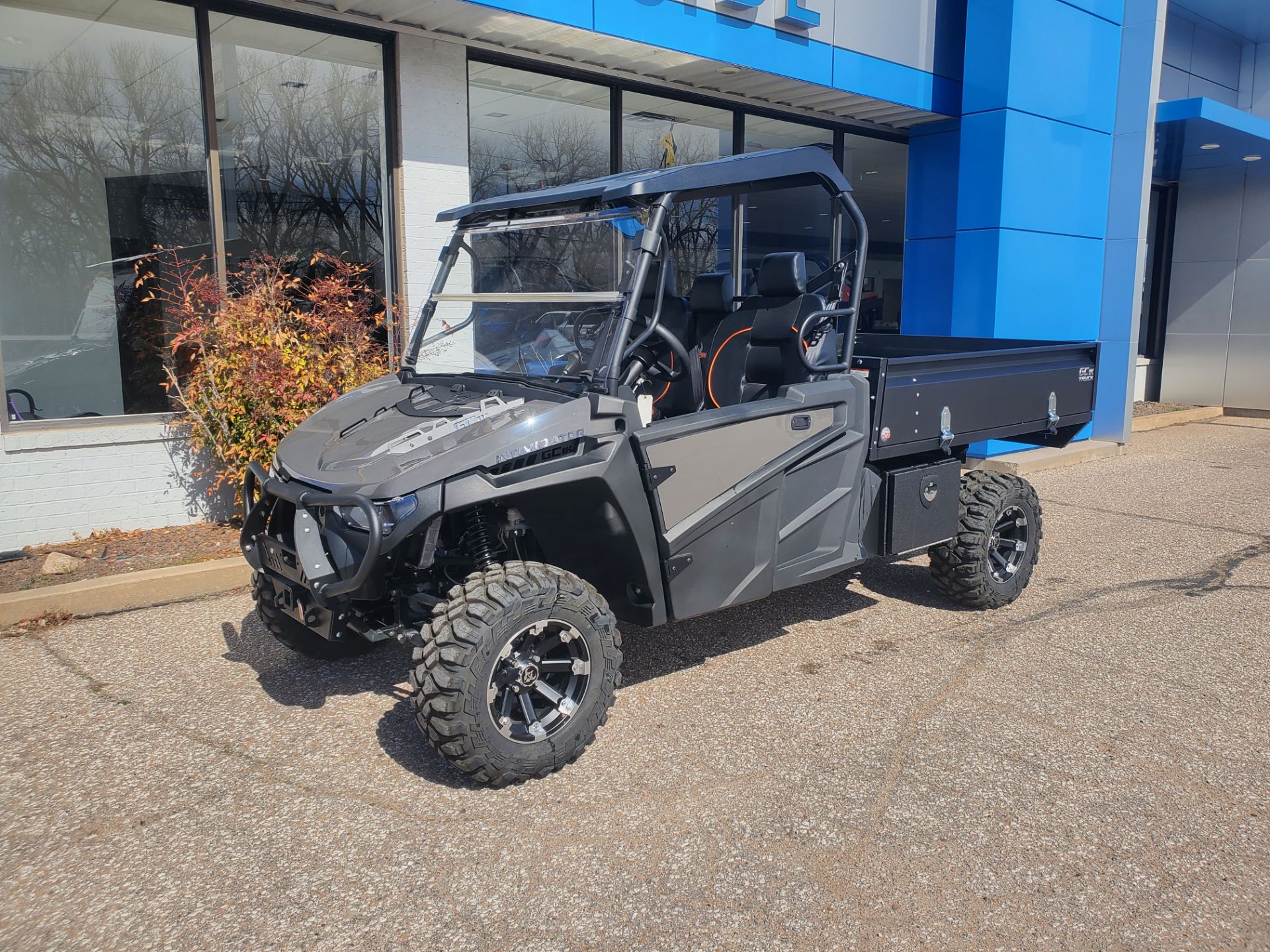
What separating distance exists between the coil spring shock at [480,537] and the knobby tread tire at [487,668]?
184 mm

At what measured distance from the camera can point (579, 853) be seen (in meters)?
3.13

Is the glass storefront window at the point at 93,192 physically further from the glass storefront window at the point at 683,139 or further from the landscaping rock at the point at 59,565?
the glass storefront window at the point at 683,139

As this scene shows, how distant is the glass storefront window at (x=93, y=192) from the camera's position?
21.6 feet

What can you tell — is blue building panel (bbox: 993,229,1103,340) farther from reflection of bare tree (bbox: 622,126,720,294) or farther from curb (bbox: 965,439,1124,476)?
reflection of bare tree (bbox: 622,126,720,294)

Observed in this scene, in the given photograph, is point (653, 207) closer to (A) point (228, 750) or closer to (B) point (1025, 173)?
(A) point (228, 750)

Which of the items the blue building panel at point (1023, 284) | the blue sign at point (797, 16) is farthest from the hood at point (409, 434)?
the blue building panel at point (1023, 284)

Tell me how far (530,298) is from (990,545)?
2.84 meters

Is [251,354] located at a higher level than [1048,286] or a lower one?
lower

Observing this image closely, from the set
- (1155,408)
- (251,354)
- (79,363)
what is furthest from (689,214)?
(1155,408)

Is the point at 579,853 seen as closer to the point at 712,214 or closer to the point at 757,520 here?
the point at 757,520

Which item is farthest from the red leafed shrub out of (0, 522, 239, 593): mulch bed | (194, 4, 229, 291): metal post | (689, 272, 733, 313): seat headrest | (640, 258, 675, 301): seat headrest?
(640, 258, 675, 301): seat headrest

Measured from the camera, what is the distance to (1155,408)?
14.5 m

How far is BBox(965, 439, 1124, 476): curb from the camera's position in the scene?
935 cm

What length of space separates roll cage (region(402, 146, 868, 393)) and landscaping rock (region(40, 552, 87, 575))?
261 centimetres
